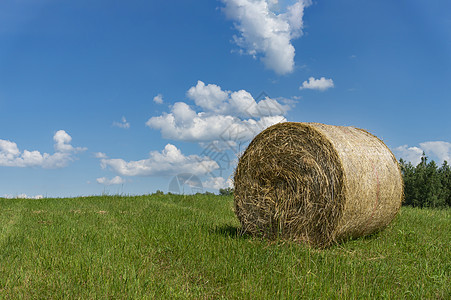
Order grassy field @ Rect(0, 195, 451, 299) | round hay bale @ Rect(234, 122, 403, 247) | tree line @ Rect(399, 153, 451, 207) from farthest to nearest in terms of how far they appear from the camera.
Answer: tree line @ Rect(399, 153, 451, 207) → round hay bale @ Rect(234, 122, 403, 247) → grassy field @ Rect(0, 195, 451, 299)

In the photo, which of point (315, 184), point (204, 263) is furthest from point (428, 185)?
point (204, 263)

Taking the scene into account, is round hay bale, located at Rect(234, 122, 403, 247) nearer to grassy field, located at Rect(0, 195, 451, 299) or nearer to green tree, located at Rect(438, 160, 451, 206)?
grassy field, located at Rect(0, 195, 451, 299)

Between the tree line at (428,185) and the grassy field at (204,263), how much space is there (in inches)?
498

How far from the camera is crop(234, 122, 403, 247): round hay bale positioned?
7098 mm

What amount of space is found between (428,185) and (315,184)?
17195 millimetres

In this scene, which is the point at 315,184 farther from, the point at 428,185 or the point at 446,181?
the point at 446,181

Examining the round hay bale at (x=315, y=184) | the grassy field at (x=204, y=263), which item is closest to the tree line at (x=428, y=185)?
the grassy field at (x=204, y=263)

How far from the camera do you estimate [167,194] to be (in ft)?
57.5

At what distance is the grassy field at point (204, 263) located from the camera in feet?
16.6

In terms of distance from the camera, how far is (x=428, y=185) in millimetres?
21234

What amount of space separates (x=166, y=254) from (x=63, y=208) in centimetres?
819

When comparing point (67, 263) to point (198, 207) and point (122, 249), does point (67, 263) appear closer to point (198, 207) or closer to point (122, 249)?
point (122, 249)

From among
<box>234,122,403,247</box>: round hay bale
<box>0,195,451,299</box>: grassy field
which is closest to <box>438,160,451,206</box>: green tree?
<box>0,195,451,299</box>: grassy field

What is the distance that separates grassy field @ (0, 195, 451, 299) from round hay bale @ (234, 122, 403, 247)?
425 mm
